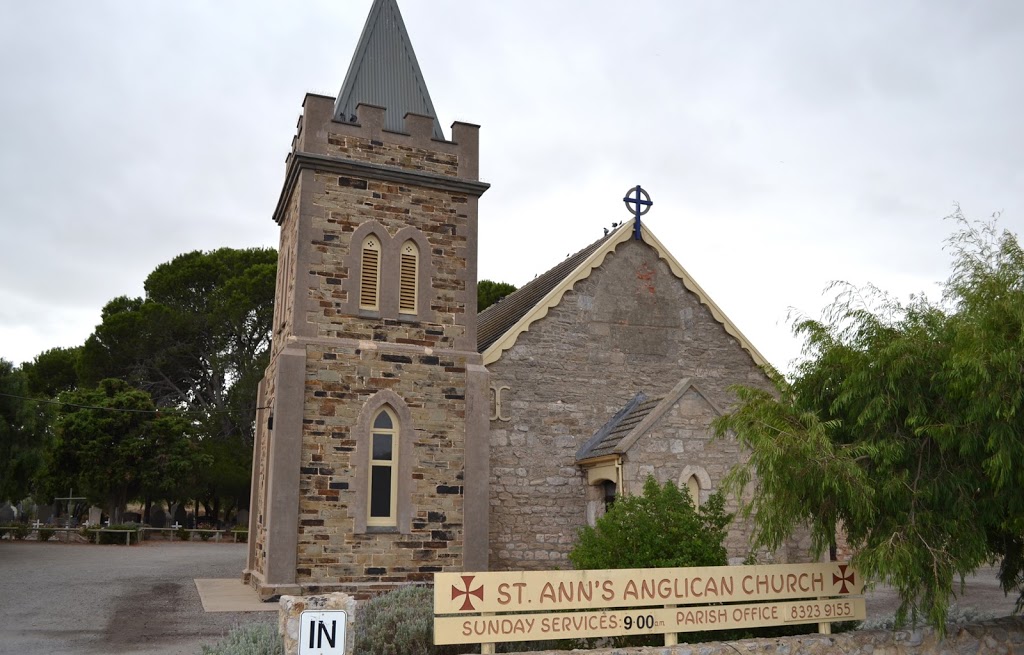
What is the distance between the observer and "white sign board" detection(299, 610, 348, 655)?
21.2ft

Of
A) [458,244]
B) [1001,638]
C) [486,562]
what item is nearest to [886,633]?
[1001,638]

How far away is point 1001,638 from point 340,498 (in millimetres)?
9748

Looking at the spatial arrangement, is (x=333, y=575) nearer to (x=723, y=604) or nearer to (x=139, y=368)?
(x=723, y=604)

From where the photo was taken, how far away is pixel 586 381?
16.7m

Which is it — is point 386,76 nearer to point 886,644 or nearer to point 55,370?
point 886,644

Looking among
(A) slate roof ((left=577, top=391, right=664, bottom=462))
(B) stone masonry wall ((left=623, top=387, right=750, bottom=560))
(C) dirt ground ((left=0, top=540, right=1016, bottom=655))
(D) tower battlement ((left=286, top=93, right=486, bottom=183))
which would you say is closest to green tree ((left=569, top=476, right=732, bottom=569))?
(B) stone masonry wall ((left=623, top=387, right=750, bottom=560))

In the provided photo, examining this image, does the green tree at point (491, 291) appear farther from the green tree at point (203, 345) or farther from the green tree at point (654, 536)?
A: the green tree at point (654, 536)

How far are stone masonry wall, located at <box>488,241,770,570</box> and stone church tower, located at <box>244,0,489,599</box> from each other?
0.91 meters

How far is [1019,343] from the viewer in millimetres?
8555

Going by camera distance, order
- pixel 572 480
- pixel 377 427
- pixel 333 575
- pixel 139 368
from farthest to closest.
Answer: pixel 139 368 → pixel 572 480 → pixel 377 427 → pixel 333 575

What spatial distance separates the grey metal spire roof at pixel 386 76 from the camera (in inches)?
664

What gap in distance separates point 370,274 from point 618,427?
17.8ft

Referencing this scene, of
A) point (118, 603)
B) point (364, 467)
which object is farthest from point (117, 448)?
point (364, 467)

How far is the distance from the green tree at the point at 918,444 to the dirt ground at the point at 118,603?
4681 millimetres
